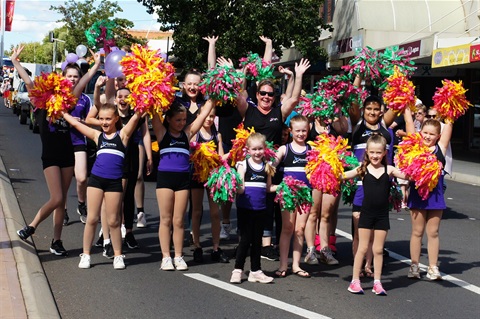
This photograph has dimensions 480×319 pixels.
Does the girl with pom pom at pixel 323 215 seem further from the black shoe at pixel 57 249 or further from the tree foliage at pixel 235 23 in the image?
the tree foliage at pixel 235 23

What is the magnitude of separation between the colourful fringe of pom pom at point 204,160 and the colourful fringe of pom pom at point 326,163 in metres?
0.98

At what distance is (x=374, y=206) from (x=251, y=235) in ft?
3.87

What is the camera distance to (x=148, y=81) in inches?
275

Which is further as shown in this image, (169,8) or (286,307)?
(169,8)

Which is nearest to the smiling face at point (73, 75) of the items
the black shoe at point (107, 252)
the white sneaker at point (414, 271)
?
the black shoe at point (107, 252)

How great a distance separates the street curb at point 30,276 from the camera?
5.74m

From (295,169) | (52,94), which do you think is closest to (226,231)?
(295,169)

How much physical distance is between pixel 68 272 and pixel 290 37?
21.7m

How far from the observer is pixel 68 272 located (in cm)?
729

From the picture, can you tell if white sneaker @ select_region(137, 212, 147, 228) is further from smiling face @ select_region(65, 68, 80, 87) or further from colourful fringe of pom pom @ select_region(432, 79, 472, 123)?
colourful fringe of pom pom @ select_region(432, 79, 472, 123)

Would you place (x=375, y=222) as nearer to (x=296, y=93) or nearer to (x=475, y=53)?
(x=296, y=93)

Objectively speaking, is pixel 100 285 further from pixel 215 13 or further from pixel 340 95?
pixel 215 13

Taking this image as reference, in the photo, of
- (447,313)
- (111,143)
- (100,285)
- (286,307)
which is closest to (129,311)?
(100,285)

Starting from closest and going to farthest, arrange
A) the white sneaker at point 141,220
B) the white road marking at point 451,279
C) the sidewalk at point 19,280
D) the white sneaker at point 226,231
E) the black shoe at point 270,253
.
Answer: the sidewalk at point 19,280, the white road marking at point 451,279, the black shoe at point 270,253, the white sneaker at point 226,231, the white sneaker at point 141,220
